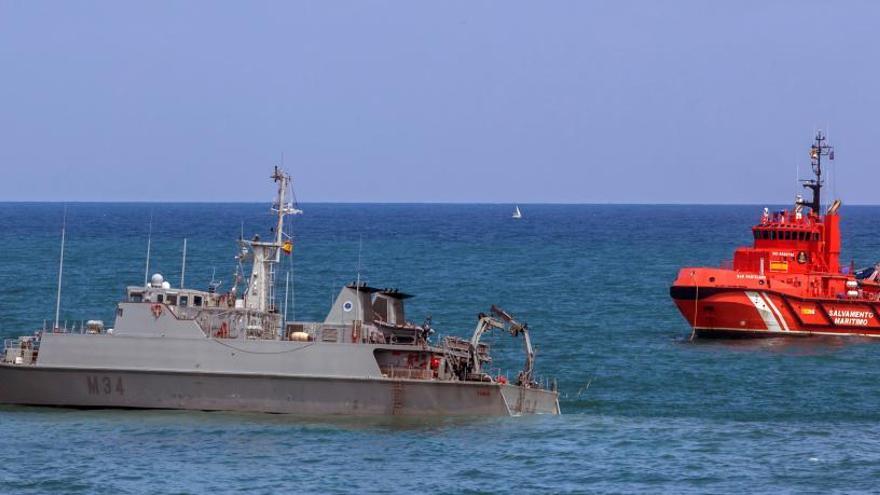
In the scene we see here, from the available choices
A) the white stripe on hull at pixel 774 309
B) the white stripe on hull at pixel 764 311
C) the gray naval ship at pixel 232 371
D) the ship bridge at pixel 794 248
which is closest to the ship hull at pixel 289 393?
the gray naval ship at pixel 232 371

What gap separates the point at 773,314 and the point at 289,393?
2963cm

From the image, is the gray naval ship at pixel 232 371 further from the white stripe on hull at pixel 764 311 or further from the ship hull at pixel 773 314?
the white stripe on hull at pixel 764 311

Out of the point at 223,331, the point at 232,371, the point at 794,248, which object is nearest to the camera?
the point at 232,371

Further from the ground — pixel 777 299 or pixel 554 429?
pixel 777 299

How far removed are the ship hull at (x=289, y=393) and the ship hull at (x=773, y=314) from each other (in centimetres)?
2448

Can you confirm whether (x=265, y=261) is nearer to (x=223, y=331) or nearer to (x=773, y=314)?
(x=223, y=331)

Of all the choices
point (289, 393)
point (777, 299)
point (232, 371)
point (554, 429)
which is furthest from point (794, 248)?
point (232, 371)

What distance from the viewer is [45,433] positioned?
4419 cm

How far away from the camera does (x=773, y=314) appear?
228 ft

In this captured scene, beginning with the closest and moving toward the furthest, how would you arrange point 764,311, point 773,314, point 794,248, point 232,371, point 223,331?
point 232,371
point 223,331
point 764,311
point 773,314
point 794,248

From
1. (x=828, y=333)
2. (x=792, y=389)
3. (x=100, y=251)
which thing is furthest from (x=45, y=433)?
(x=100, y=251)

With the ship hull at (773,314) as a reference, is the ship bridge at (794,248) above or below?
above

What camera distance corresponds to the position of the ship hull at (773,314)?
69.4m

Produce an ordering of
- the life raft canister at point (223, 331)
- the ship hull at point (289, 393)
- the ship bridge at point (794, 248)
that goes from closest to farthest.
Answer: the ship hull at point (289, 393) → the life raft canister at point (223, 331) → the ship bridge at point (794, 248)
